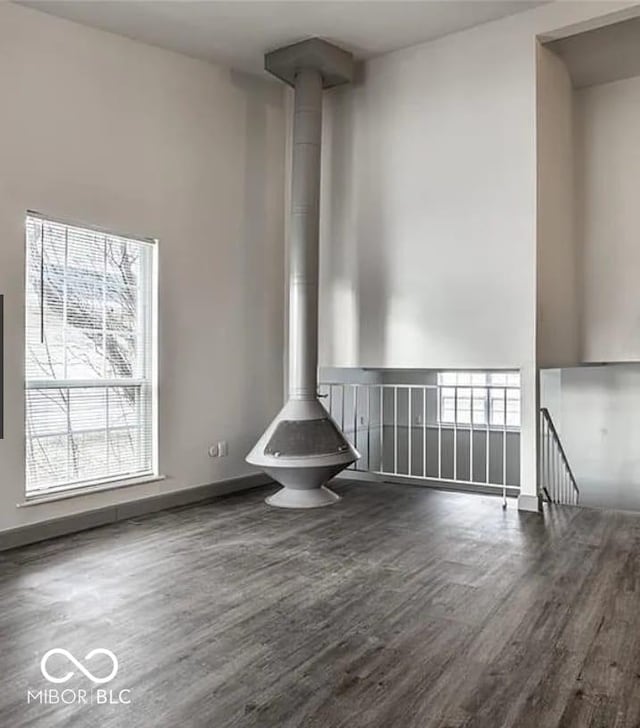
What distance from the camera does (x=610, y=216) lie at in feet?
19.9

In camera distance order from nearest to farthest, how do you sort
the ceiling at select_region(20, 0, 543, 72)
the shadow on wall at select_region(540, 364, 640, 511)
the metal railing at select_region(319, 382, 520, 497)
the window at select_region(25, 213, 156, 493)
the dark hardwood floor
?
the dark hardwood floor, the window at select_region(25, 213, 156, 493), the ceiling at select_region(20, 0, 543, 72), the shadow on wall at select_region(540, 364, 640, 511), the metal railing at select_region(319, 382, 520, 497)

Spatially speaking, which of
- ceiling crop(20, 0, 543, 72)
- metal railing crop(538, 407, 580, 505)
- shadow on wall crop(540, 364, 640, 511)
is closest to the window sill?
metal railing crop(538, 407, 580, 505)

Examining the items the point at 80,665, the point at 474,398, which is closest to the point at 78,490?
the point at 80,665

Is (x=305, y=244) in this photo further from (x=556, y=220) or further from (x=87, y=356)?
(x=556, y=220)

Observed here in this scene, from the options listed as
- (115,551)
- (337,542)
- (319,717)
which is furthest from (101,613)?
(337,542)

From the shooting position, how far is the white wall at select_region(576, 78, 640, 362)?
598 cm

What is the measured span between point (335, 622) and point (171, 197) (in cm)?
365

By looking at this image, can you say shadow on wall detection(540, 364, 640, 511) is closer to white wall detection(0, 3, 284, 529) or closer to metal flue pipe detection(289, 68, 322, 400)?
metal flue pipe detection(289, 68, 322, 400)

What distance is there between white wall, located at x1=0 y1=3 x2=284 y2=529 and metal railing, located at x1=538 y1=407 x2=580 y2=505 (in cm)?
253

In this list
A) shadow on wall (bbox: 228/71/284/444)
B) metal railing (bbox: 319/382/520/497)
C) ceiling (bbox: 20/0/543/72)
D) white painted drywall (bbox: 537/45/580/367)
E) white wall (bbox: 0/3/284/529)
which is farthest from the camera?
metal railing (bbox: 319/382/520/497)

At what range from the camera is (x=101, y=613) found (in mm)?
2984

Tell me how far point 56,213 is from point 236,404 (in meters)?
2.29

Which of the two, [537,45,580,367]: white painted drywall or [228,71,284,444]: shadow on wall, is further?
[228,71,284,444]: shadow on wall

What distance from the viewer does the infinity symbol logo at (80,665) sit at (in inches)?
92.8
